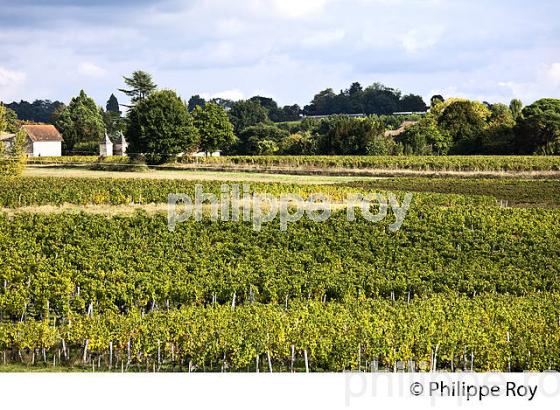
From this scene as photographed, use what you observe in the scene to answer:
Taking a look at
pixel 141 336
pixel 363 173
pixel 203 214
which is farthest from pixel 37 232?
pixel 363 173

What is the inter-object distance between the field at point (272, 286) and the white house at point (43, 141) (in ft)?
142

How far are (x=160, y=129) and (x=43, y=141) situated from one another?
1062 inches

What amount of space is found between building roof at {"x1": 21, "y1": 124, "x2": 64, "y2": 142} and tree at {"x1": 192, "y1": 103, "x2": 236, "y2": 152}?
65.3 ft

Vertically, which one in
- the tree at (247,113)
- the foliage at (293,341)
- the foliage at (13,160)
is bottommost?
the foliage at (293,341)

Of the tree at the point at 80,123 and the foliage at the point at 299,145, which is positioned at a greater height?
the tree at the point at 80,123

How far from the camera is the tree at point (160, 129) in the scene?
6944cm

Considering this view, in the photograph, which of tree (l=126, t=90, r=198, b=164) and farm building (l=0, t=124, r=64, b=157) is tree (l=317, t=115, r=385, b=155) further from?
farm building (l=0, t=124, r=64, b=157)

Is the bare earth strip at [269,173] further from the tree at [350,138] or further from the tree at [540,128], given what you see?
the tree at [540,128]

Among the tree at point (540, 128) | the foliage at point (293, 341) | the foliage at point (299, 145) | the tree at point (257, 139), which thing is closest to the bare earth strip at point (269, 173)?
the tree at point (540, 128)

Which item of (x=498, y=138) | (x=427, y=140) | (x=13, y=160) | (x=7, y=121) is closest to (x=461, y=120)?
(x=427, y=140)

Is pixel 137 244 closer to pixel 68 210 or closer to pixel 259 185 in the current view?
pixel 68 210

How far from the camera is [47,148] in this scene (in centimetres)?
9069

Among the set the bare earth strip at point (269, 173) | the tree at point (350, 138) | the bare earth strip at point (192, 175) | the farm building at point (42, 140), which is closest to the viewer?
the bare earth strip at point (192, 175)

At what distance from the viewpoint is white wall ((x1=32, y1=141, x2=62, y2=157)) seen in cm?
8881
